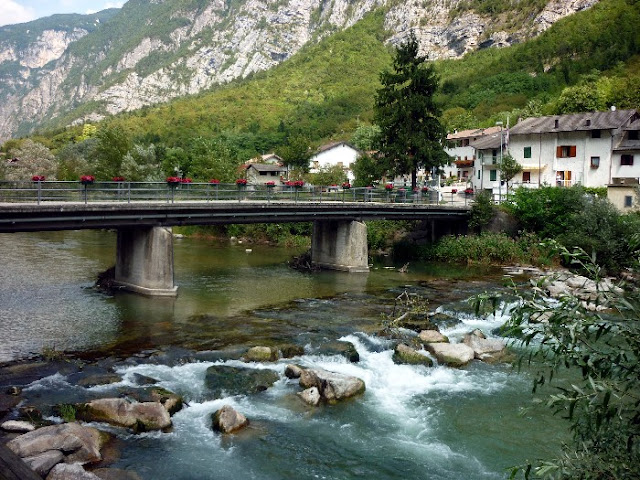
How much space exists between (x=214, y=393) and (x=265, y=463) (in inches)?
171

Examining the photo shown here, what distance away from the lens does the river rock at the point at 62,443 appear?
12648 millimetres

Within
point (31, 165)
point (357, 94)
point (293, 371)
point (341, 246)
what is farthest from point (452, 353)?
point (357, 94)

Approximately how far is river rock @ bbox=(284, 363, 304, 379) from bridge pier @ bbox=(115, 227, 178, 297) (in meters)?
13.4

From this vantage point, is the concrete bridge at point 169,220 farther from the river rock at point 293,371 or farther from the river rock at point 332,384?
the river rock at point 332,384

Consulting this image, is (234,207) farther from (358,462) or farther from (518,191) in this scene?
(518,191)

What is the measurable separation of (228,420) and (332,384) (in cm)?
367

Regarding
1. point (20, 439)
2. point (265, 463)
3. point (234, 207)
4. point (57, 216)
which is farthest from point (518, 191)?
point (20, 439)

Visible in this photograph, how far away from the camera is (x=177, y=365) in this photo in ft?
64.5

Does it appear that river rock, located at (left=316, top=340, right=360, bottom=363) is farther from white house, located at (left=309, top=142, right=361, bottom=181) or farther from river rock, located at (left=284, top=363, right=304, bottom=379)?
white house, located at (left=309, top=142, right=361, bottom=181)

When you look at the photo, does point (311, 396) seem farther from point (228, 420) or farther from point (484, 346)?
point (484, 346)

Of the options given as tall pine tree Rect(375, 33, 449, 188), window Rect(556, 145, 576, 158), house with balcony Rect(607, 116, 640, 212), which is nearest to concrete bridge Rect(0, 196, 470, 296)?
tall pine tree Rect(375, 33, 449, 188)

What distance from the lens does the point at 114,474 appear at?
1253cm

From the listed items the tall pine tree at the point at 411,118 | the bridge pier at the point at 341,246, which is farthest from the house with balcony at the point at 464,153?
the bridge pier at the point at 341,246

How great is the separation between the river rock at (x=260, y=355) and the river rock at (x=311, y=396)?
321cm
